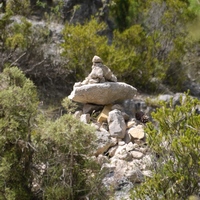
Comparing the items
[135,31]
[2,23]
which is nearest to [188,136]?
[2,23]

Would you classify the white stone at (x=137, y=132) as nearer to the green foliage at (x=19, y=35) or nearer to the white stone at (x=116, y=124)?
the white stone at (x=116, y=124)

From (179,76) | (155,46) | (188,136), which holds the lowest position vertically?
(179,76)

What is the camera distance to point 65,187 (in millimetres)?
3896

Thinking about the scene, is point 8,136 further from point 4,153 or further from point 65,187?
point 65,187

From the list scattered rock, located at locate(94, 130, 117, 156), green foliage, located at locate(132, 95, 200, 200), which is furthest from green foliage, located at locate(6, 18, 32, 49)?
green foliage, located at locate(132, 95, 200, 200)

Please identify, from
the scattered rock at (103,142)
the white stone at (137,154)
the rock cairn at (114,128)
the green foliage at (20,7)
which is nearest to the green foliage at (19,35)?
the green foliage at (20,7)

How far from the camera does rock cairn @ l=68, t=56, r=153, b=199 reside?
468 centimetres

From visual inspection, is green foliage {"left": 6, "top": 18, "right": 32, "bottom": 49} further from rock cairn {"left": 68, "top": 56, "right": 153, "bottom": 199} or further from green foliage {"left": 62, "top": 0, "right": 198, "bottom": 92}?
rock cairn {"left": 68, "top": 56, "right": 153, "bottom": 199}

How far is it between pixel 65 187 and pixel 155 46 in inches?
242

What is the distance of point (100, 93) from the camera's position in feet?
19.0

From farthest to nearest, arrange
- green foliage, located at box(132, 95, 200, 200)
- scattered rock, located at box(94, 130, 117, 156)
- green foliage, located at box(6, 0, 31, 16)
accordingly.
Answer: green foliage, located at box(6, 0, 31, 16) < scattered rock, located at box(94, 130, 117, 156) < green foliage, located at box(132, 95, 200, 200)

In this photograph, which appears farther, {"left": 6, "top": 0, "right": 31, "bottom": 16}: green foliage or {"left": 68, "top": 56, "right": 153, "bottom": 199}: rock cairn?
{"left": 6, "top": 0, "right": 31, "bottom": 16}: green foliage

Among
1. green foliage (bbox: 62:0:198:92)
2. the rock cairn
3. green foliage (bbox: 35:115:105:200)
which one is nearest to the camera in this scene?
green foliage (bbox: 35:115:105:200)

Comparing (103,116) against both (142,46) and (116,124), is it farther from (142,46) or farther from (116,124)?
(142,46)
